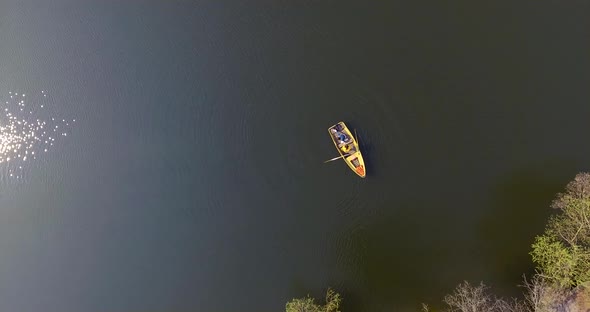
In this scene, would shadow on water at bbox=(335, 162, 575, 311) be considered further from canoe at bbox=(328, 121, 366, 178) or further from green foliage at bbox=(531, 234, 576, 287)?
canoe at bbox=(328, 121, 366, 178)

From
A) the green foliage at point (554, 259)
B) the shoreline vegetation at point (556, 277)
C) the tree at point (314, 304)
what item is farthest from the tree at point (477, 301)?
the tree at point (314, 304)

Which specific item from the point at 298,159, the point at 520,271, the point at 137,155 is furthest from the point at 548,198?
the point at 137,155

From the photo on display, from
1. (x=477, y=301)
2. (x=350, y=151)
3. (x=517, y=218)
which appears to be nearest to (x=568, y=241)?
(x=517, y=218)

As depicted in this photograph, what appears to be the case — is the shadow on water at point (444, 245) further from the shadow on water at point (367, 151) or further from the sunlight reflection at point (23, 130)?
the sunlight reflection at point (23, 130)

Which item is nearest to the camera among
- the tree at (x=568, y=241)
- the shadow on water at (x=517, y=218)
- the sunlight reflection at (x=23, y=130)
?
the tree at (x=568, y=241)

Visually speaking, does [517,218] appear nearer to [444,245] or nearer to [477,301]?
[444,245]

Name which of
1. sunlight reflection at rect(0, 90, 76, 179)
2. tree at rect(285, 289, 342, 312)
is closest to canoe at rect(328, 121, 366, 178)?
tree at rect(285, 289, 342, 312)

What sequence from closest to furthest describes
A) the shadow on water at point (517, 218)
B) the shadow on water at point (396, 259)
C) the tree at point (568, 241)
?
the tree at point (568, 241)
the shadow on water at point (517, 218)
the shadow on water at point (396, 259)

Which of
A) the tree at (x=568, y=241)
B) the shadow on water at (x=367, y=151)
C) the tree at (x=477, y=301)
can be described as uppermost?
the shadow on water at (x=367, y=151)
